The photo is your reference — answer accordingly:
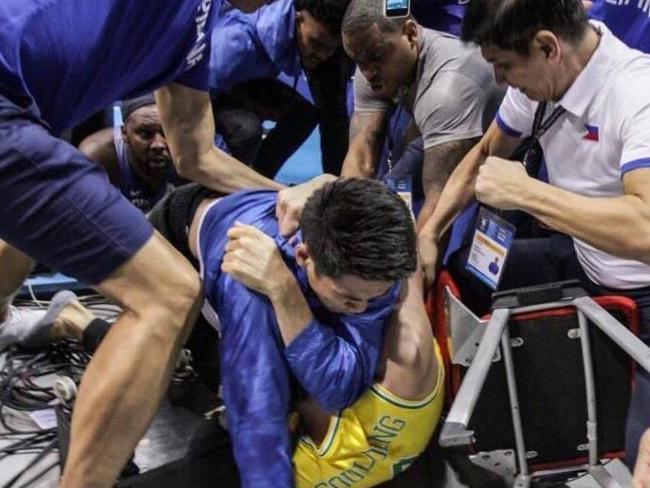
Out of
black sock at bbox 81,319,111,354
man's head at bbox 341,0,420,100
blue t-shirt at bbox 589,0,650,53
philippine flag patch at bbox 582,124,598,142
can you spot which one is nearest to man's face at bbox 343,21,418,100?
man's head at bbox 341,0,420,100

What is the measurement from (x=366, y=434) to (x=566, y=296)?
0.44 metres

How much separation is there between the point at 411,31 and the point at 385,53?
88 mm

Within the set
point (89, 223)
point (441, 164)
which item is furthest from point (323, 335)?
point (441, 164)

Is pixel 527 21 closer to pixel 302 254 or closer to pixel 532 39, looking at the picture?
pixel 532 39

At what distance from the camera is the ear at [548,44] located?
1.76 meters

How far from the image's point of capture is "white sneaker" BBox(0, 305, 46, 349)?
8.09ft

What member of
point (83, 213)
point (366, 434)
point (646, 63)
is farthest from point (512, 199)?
point (83, 213)

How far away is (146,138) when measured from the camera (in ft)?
9.58

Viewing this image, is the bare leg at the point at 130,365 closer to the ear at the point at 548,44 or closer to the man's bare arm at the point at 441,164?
the ear at the point at 548,44

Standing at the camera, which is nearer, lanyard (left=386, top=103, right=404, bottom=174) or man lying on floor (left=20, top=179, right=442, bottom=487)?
man lying on floor (left=20, top=179, right=442, bottom=487)

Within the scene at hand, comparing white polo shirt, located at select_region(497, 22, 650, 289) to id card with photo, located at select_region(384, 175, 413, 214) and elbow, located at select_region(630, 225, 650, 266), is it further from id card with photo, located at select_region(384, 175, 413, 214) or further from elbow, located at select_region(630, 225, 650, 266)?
id card with photo, located at select_region(384, 175, 413, 214)

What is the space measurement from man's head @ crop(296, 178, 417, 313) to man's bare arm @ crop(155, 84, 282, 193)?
49 centimetres

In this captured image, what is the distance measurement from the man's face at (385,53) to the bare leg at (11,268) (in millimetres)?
908

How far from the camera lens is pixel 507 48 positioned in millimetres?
1801
